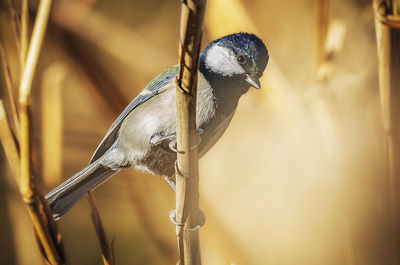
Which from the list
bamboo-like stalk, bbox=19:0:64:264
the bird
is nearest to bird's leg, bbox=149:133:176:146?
the bird

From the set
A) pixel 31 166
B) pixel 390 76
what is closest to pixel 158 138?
pixel 31 166

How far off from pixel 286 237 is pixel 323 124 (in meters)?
0.34

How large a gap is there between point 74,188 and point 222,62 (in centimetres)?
38

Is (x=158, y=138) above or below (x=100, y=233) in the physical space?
above

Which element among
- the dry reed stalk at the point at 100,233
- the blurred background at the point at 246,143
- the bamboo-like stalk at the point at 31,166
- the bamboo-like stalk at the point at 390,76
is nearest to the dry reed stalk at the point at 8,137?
the bamboo-like stalk at the point at 31,166

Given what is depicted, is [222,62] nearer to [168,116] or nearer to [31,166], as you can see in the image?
[168,116]

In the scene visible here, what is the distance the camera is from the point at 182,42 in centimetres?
37

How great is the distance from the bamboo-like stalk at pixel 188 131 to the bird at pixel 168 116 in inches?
5.5

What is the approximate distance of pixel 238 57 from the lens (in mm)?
667

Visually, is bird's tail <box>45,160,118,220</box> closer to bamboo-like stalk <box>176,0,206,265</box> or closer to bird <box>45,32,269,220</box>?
bird <box>45,32,269,220</box>

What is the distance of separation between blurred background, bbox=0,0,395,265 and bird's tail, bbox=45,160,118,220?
0.15 meters

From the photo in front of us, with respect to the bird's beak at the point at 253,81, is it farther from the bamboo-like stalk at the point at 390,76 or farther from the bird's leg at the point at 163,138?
the bamboo-like stalk at the point at 390,76

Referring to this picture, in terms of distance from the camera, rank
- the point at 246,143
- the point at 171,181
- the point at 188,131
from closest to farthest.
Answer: the point at 188,131 → the point at 171,181 → the point at 246,143

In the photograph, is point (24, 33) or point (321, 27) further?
point (321, 27)
